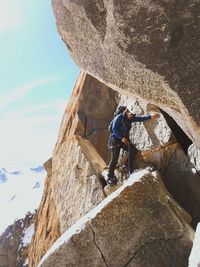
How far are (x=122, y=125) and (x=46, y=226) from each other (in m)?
7.24

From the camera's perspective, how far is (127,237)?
7828 mm

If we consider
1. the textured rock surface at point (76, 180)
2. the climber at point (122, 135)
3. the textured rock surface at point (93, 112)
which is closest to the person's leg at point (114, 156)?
the climber at point (122, 135)

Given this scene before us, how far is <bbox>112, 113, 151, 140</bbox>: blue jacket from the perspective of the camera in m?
11.0

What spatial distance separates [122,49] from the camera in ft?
16.7

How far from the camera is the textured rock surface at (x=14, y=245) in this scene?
26.3 meters

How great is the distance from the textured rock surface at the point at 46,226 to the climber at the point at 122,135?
14.6 feet

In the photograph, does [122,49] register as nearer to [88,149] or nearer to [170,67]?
[170,67]

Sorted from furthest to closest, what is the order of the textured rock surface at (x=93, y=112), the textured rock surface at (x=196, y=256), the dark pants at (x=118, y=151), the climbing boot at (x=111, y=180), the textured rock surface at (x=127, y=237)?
the textured rock surface at (x=93, y=112)
the dark pants at (x=118, y=151)
the climbing boot at (x=111, y=180)
the textured rock surface at (x=127, y=237)
the textured rock surface at (x=196, y=256)

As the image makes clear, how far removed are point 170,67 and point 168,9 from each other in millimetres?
796

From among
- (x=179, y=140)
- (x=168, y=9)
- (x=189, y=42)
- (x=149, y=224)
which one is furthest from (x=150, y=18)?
(x=179, y=140)

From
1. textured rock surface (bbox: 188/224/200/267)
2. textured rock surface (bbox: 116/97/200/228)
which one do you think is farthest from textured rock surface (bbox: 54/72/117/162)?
textured rock surface (bbox: 188/224/200/267)

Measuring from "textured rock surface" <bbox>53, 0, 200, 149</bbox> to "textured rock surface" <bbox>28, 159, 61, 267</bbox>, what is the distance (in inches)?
404

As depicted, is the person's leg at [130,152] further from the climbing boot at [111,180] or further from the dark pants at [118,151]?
the climbing boot at [111,180]

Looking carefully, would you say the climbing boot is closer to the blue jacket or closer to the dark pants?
the dark pants
